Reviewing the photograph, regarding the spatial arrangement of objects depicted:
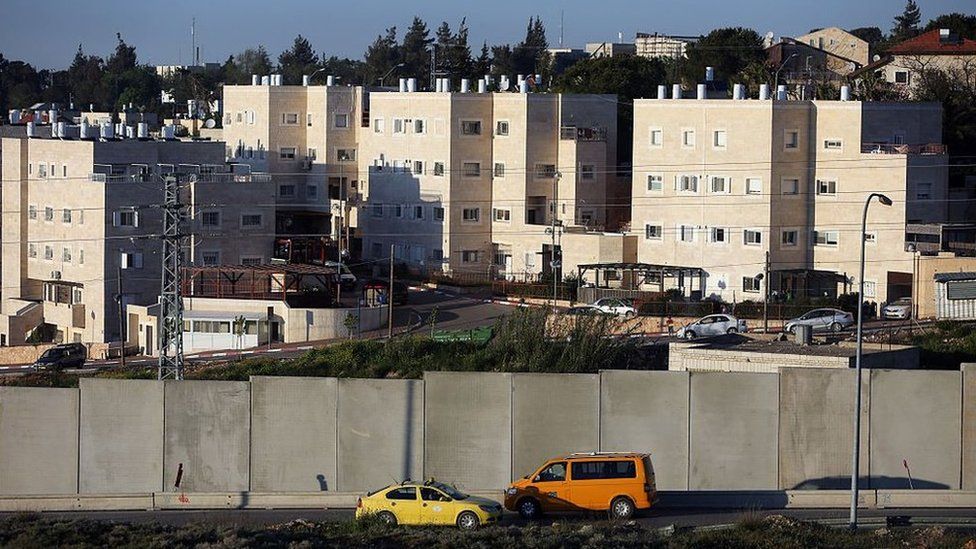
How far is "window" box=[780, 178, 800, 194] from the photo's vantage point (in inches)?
2058

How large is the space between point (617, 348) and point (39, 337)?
24.1 meters

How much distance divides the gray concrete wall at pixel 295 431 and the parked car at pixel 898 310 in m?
22.2

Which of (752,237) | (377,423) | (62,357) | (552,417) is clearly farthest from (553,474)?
(752,237)

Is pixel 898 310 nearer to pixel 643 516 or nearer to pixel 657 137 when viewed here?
pixel 657 137

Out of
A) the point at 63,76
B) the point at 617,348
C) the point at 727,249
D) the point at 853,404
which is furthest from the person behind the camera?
the point at 63,76

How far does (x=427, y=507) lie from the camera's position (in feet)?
82.4

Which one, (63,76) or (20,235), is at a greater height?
(63,76)

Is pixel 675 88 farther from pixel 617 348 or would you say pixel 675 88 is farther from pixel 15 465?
pixel 15 465

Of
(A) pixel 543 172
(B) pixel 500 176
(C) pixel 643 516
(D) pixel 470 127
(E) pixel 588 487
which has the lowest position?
(C) pixel 643 516

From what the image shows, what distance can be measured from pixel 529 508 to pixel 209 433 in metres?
6.83

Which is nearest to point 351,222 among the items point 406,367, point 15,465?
point 406,367

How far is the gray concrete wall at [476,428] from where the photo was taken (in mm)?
29578

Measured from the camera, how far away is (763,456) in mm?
29781

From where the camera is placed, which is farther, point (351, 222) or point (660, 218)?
point (351, 222)
